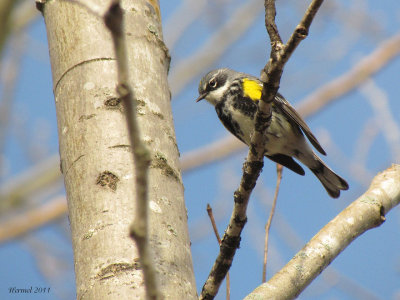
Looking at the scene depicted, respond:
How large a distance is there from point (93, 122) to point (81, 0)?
102 centimetres

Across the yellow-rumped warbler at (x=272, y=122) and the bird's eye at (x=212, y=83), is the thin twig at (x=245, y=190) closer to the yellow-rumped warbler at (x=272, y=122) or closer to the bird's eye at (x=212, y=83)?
the yellow-rumped warbler at (x=272, y=122)

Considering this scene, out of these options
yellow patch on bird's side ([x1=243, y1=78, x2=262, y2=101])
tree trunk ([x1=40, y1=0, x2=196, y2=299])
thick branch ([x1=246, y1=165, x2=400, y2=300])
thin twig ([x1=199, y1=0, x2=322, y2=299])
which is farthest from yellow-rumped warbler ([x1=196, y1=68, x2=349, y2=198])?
thin twig ([x1=199, y1=0, x2=322, y2=299])

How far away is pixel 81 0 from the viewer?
1210 millimetres

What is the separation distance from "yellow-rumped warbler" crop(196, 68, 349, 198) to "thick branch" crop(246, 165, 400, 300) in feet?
5.26

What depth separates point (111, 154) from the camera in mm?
2111

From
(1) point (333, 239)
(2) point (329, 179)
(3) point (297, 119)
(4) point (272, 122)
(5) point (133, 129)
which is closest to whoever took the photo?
(5) point (133, 129)

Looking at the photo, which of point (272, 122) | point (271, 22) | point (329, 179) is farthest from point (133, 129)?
point (329, 179)

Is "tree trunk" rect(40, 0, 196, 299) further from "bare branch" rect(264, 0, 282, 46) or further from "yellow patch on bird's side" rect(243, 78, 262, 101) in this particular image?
"yellow patch on bird's side" rect(243, 78, 262, 101)

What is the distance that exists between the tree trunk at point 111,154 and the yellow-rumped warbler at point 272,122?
1.73 meters

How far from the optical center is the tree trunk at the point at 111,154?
6.13 feet

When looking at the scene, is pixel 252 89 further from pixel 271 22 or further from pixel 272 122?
pixel 271 22

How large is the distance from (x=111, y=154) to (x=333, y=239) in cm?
101

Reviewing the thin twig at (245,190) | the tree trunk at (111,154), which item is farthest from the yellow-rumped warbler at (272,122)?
the thin twig at (245,190)

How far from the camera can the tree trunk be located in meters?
1.87
